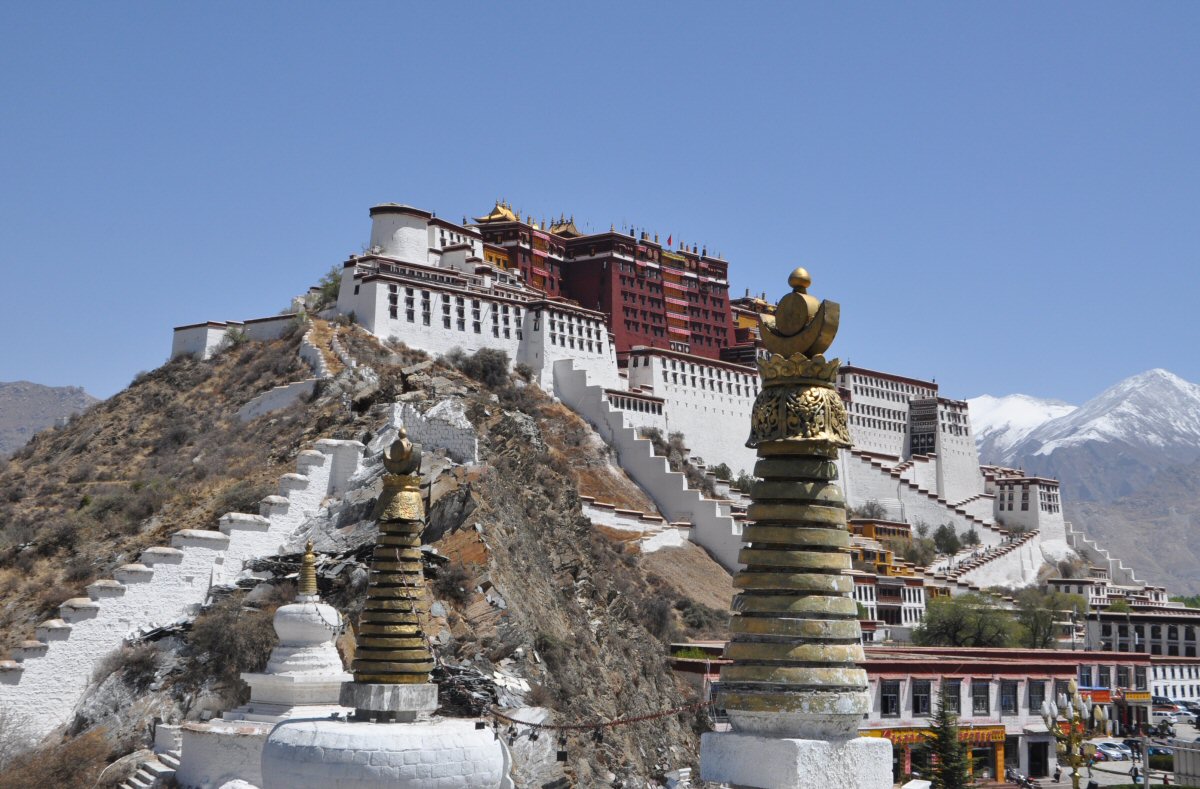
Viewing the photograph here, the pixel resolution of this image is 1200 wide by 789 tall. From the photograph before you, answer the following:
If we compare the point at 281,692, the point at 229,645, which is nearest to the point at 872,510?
the point at 229,645

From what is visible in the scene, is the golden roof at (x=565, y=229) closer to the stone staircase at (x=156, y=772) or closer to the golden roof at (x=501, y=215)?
the golden roof at (x=501, y=215)

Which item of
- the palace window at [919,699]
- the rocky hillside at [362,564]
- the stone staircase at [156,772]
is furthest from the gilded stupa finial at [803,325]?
the palace window at [919,699]

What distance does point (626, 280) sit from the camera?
298 feet

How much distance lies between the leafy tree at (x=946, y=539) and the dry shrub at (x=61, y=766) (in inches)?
2625

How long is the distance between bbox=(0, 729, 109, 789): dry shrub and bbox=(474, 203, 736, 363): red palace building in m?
53.4

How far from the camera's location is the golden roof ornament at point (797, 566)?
43.9ft

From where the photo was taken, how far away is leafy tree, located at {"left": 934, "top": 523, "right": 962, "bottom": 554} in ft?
303

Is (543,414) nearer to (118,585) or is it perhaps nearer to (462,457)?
(462,457)

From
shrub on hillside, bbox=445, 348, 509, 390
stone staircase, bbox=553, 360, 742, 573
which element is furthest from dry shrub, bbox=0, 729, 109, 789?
shrub on hillside, bbox=445, 348, 509, 390

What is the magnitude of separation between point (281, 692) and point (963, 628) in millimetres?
46741

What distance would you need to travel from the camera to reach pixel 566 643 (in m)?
40.3

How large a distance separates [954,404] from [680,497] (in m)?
41.4

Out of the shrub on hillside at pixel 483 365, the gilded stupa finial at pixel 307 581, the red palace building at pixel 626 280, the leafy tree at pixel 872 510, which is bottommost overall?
the gilded stupa finial at pixel 307 581

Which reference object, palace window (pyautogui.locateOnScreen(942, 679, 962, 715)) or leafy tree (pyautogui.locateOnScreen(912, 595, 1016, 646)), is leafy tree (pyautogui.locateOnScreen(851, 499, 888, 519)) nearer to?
leafy tree (pyautogui.locateOnScreen(912, 595, 1016, 646))
